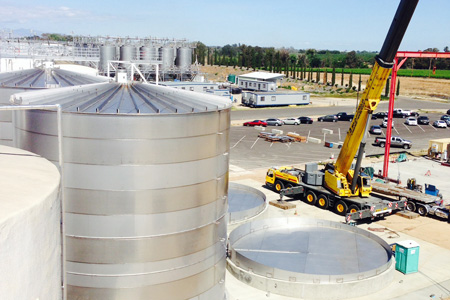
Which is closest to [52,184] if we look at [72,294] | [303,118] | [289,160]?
[72,294]

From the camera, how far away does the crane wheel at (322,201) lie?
35531mm

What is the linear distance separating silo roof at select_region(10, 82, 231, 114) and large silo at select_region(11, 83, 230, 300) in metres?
0.03

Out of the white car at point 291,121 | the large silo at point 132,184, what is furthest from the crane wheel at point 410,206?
the white car at point 291,121

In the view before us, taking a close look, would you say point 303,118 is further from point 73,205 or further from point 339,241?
point 73,205

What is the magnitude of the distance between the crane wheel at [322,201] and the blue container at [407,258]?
10.1 meters

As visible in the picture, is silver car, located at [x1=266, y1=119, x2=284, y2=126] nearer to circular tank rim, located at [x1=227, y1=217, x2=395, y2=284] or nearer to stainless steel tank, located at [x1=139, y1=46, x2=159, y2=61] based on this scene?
stainless steel tank, located at [x1=139, y1=46, x2=159, y2=61]

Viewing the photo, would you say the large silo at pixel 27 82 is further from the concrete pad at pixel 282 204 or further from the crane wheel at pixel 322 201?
the crane wheel at pixel 322 201

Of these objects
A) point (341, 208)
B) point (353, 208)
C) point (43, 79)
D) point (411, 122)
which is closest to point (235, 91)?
point (411, 122)

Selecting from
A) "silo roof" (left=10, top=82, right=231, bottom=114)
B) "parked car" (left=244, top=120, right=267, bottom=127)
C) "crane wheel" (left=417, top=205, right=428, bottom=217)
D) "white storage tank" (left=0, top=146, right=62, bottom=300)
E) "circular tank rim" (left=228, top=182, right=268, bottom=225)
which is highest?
"silo roof" (left=10, top=82, right=231, bottom=114)

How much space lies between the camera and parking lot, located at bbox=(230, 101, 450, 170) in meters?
52.0

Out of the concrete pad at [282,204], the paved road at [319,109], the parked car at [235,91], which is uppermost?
the parked car at [235,91]

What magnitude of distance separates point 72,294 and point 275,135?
49.0 meters

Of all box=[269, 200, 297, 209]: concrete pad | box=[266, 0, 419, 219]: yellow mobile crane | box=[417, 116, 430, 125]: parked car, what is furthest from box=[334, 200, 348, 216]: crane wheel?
box=[417, 116, 430, 125]: parked car

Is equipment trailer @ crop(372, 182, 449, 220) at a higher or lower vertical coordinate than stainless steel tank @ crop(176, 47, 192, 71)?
lower
